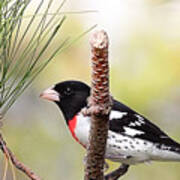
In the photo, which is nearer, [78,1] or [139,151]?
[139,151]

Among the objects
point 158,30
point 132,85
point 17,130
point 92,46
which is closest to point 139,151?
point 132,85

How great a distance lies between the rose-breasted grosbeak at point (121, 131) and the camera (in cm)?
212

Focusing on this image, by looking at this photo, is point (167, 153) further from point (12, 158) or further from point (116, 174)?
point (12, 158)

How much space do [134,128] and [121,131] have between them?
0.08 meters

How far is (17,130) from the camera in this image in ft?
9.70

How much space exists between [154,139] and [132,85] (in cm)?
44

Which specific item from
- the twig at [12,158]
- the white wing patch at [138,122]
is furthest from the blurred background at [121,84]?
the twig at [12,158]

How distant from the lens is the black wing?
2197 mm

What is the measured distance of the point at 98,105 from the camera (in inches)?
44.4

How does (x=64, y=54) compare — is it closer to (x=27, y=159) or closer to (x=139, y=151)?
(x=27, y=159)

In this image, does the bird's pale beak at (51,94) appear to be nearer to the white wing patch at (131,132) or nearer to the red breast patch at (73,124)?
the red breast patch at (73,124)

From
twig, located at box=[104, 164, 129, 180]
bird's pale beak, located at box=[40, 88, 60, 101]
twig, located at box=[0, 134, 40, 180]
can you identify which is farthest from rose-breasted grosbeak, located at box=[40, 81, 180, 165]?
twig, located at box=[0, 134, 40, 180]

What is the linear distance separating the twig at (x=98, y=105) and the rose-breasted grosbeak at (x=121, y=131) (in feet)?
2.72

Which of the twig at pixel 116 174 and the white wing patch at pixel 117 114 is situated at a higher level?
the white wing patch at pixel 117 114
